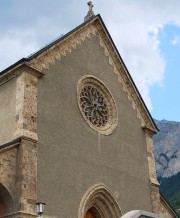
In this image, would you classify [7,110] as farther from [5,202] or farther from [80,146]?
[5,202]

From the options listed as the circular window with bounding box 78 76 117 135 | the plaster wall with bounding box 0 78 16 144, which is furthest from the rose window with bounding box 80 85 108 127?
the plaster wall with bounding box 0 78 16 144

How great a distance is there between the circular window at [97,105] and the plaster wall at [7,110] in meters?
3.26

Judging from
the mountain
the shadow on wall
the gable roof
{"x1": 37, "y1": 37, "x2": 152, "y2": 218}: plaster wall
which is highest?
the mountain

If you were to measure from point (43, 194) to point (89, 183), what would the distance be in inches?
112

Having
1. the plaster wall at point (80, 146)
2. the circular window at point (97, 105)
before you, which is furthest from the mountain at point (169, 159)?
the circular window at point (97, 105)

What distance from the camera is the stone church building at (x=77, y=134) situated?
14.6 meters

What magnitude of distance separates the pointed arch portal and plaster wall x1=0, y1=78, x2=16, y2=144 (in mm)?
4258

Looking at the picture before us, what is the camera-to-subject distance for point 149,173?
68.3ft

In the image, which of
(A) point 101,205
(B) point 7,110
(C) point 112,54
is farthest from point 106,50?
(A) point 101,205

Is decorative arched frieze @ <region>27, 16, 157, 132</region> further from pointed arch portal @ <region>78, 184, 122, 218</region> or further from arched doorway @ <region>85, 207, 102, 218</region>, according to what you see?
arched doorway @ <region>85, 207, 102, 218</region>

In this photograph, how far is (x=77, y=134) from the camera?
→ 56.8 ft

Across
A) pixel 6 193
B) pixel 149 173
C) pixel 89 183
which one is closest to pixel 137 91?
pixel 149 173

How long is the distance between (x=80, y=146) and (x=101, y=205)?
2.92m

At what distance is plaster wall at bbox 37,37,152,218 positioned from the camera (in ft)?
51.1
